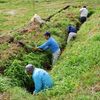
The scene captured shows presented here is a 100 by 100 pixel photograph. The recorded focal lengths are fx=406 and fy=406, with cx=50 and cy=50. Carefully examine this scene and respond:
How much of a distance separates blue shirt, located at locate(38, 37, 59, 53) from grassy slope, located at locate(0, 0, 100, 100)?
1.86ft

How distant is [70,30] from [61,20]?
2947 mm

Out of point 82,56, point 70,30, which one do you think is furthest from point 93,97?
point 70,30

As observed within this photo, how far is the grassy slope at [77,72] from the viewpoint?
13813mm

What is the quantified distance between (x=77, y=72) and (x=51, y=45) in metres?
3.90

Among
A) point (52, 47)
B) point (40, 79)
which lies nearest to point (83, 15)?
point (52, 47)

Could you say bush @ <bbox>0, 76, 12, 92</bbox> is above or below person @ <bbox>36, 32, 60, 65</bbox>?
above

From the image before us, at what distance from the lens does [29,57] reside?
18812 mm

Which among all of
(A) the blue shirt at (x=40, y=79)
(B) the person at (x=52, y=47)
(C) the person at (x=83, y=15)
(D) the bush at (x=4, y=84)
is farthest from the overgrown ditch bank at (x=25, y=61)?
(C) the person at (x=83, y=15)

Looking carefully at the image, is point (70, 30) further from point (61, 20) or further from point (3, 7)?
point (3, 7)

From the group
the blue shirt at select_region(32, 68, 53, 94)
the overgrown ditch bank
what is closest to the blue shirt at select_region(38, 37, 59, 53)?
the overgrown ditch bank

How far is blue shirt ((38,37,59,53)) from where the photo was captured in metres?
19.9

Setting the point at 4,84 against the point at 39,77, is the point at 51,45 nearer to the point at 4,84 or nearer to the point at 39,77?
the point at 39,77

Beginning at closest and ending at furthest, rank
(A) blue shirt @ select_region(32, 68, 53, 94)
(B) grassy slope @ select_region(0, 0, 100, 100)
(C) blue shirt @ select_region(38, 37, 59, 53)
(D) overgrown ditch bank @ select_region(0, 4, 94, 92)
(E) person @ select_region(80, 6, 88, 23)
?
(B) grassy slope @ select_region(0, 0, 100, 100) < (A) blue shirt @ select_region(32, 68, 53, 94) < (D) overgrown ditch bank @ select_region(0, 4, 94, 92) < (C) blue shirt @ select_region(38, 37, 59, 53) < (E) person @ select_region(80, 6, 88, 23)

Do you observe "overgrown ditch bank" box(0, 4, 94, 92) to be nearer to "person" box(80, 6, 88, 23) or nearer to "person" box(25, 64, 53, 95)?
"person" box(25, 64, 53, 95)
